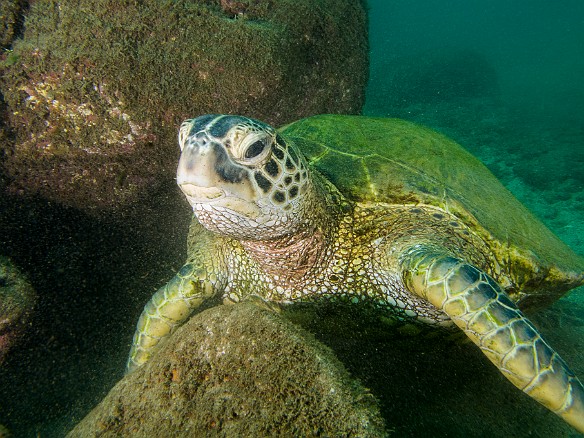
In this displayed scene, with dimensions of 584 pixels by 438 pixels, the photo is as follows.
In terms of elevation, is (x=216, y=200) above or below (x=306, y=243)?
above

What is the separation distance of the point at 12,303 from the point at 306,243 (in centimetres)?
271

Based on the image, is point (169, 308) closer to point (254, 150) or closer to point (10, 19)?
point (254, 150)

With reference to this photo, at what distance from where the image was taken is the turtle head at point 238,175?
1.60 m

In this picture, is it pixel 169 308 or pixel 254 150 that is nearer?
pixel 254 150

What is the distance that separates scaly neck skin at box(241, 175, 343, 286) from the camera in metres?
2.17

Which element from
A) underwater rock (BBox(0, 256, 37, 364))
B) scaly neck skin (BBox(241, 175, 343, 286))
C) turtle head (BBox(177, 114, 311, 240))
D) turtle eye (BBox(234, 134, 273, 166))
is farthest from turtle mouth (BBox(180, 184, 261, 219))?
underwater rock (BBox(0, 256, 37, 364))

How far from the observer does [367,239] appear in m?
2.44

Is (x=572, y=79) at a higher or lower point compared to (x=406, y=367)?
higher

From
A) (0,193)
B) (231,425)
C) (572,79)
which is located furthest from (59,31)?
(572,79)

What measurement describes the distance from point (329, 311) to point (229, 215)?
115 centimetres

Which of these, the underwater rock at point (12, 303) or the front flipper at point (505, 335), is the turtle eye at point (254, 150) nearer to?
the front flipper at point (505, 335)

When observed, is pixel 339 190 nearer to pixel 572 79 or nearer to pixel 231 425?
pixel 231 425

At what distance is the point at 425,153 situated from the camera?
9.44ft

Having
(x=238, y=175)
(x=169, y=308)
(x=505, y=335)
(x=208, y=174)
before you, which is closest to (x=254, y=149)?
(x=238, y=175)
